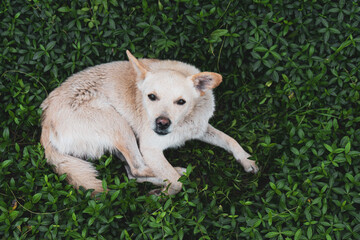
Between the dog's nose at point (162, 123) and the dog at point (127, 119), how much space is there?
156mm

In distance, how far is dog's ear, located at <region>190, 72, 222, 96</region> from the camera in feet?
10.7

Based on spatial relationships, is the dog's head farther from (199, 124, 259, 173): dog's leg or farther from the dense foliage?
(199, 124, 259, 173): dog's leg

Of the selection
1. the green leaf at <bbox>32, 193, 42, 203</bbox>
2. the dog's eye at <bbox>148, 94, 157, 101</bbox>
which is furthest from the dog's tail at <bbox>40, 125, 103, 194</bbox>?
the dog's eye at <bbox>148, 94, 157, 101</bbox>

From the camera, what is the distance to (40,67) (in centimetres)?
405

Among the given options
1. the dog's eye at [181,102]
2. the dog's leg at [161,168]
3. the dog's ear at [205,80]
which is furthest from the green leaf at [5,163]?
the dog's ear at [205,80]

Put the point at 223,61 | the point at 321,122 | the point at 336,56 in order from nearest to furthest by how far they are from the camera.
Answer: the point at 321,122
the point at 336,56
the point at 223,61

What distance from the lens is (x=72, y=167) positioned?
3457mm

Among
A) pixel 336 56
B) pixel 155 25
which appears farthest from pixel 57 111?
pixel 336 56

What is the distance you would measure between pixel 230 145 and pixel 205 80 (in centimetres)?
92

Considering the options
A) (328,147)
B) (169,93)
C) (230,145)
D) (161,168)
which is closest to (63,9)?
(169,93)

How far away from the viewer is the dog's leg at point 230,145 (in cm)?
381

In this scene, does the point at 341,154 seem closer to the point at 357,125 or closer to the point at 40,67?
the point at 357,125

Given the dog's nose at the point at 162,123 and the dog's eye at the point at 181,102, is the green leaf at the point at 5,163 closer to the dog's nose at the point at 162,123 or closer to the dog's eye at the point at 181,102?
the dog's nose at the point at 162,123

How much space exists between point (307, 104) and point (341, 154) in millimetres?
721
